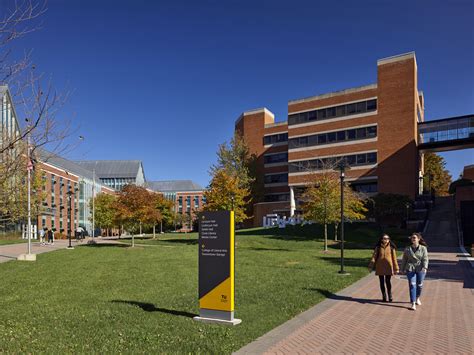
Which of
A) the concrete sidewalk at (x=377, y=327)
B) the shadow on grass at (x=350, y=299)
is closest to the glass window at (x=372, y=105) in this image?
the concrete sidewalk at (x=377, y=327)

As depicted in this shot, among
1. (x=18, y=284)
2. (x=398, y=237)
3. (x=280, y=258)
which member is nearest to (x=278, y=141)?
(x=398, y=237)

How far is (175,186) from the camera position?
525ft

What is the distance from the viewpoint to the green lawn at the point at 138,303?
6.96 metres

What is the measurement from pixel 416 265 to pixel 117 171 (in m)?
124

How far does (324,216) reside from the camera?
96.8 feet

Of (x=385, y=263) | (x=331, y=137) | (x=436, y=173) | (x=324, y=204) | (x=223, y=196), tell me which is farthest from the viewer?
(x=436, y=173)

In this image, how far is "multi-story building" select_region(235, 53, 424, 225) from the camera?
53875 millimetres

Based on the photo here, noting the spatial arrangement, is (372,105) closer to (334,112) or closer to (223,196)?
(334,112)

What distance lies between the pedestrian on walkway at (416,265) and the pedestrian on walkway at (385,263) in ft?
1.65

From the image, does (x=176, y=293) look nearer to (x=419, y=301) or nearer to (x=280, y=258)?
(x=419, y=301)

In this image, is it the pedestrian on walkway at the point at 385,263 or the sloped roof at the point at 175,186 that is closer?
the pedestrian on walkway at the point at 385,263

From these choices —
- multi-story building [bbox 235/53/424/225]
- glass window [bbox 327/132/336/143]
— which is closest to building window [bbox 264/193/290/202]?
multi-story building [bbox 235/53/424/225]

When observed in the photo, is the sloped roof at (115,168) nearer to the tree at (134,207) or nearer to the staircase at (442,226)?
the staircase at (442,226)

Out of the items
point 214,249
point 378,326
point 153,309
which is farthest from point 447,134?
point 153,309
